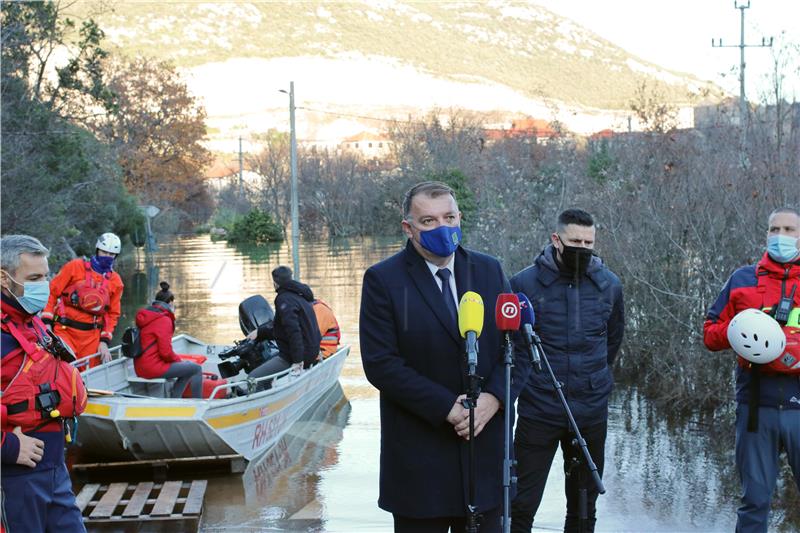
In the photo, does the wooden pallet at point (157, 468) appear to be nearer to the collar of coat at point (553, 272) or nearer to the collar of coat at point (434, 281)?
the collar of coat at point (553, 272)

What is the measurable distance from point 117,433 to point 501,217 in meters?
13.3

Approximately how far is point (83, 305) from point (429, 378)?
799 centimetres

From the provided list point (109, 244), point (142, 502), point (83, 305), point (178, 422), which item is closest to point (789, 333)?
point (142, 502)

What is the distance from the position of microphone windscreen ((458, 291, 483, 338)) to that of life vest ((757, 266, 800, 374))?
2.44m


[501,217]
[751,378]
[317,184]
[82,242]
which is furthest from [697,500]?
[317,184]

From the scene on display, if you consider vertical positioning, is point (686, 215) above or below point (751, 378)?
above

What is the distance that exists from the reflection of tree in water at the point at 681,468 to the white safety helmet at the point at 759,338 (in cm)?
258

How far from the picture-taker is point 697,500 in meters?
9.13

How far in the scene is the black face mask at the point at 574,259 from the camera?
21.6ft

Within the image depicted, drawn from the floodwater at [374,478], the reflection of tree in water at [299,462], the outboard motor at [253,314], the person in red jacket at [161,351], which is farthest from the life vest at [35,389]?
the outboard motor at [253,314]

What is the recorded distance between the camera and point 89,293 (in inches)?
462

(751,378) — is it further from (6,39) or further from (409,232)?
(6,39)

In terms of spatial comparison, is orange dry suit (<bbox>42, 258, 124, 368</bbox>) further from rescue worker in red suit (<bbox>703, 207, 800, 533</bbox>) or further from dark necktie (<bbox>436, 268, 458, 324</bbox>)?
dark necktie (<bbox>436, 268, 458, 324</bbox>)

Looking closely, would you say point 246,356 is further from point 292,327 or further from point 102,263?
point 102,263
